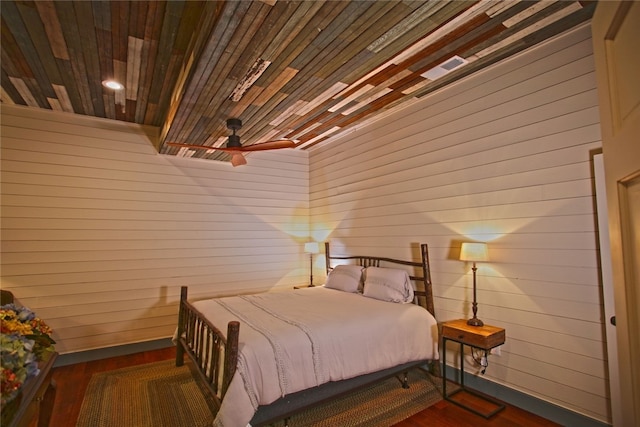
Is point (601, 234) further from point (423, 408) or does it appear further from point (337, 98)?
point (337, 98)

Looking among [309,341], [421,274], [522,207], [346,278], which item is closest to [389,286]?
[421,274]

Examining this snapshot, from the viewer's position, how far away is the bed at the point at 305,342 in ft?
7.01

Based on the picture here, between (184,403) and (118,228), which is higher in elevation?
(118,228)

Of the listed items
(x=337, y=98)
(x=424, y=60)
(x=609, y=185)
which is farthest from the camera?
(x=337, y=98)

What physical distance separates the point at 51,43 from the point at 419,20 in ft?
9.10

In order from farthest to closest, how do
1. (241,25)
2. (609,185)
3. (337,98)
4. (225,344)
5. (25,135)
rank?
1. (25,135)
2. (337,98)
3. (225,344)
4. (241,25)
5. (609,185)

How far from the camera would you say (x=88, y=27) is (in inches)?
91.7

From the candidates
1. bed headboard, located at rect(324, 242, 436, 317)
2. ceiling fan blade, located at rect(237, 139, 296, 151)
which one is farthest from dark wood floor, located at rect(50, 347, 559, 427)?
ceiling fan blade, located at rect(237, 139, 296, 151)

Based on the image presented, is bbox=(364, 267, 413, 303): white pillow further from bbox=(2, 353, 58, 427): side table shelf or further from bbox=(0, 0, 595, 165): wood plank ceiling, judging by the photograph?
bbox=(2, 353, 58, 427): side table shelf

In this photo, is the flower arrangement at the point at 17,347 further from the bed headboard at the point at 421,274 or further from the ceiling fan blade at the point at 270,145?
the bed headboard at the point at 421,274

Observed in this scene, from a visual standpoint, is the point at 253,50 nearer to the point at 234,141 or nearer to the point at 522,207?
the point at 234,141

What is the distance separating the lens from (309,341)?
2422 millimetres

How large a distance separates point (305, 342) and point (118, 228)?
3.16m

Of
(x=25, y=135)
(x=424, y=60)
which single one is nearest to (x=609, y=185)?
(x=424, y=60)
